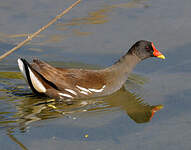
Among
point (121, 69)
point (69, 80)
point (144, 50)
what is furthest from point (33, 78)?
point (144, 50)

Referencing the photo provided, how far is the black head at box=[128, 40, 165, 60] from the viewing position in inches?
315

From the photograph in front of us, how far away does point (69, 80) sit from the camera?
7.46 metres

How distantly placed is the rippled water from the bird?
16cm

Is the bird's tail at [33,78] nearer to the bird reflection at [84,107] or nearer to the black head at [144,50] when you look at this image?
the bird reflection at [84,107]

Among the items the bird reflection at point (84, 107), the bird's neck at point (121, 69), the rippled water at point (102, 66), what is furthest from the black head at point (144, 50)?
the bird reflection at point (84, 107)

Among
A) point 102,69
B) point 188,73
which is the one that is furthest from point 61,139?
point 188,73

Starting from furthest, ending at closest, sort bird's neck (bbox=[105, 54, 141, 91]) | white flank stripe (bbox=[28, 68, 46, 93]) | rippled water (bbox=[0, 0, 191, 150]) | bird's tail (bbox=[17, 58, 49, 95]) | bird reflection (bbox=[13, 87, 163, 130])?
1. bird's neck (bbox=[105, 54, 141, 91])
2. white flank stripe (bbox=[28, 68, 46, 93])
3. bird's tail (bbox=[17, 58, 49, 95])
4. bird reflection (bbox=[13, 87, 163, 130])
5. rippled water (bbox=[0, 0, 191, 150])

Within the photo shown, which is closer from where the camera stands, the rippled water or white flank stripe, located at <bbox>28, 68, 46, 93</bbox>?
the rippled water

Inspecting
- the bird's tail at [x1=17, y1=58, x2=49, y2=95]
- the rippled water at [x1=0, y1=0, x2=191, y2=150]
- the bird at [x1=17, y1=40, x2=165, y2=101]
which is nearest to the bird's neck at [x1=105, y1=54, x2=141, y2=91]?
the bird at [x1=17, y1=40, x2=165, y2=101]

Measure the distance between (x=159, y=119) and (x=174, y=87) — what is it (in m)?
1.21

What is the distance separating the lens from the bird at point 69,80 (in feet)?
24.0

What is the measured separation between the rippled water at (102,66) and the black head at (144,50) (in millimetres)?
364

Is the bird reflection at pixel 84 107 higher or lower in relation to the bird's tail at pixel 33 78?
lower

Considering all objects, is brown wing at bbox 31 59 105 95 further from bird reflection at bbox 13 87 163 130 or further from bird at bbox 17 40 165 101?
bird reflection at bbox 13 87 163 130
